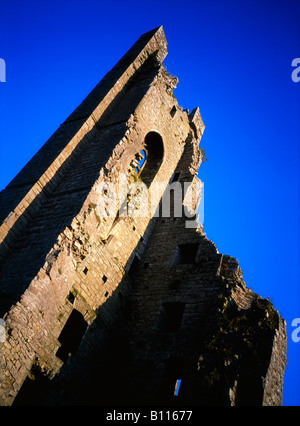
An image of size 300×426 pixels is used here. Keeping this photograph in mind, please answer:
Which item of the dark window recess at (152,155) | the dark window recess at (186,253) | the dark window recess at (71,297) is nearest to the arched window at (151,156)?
the dark window recess at (152,155)

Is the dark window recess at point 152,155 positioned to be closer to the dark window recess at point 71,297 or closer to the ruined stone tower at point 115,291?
the ruined stone tower at point 115,291

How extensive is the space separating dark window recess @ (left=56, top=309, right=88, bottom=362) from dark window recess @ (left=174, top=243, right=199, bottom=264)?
11.9 ft

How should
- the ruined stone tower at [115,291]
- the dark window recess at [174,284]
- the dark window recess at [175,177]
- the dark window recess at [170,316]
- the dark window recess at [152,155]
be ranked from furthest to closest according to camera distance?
the dark window recess at [175,177] → the dark window recess at [152,155] → the dark window recess at [174,284] → the dark window recess at [170,316] → the ruined stone tower at [115,291]

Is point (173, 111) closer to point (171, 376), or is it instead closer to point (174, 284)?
point (174, 284)

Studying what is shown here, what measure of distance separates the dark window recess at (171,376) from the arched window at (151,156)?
6.56 meters

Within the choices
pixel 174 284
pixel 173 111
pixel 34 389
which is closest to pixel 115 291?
pixel 174 284

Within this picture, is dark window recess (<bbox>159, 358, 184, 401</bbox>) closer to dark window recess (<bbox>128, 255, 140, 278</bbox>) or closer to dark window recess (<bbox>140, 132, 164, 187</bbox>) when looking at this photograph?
dark window recess (<bbox>128, 255, 140, 278</bbox>)

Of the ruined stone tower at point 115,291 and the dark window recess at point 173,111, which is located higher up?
the dark window recess at point 173,111

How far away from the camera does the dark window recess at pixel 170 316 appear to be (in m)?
8.09

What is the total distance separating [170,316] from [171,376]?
1.82 m

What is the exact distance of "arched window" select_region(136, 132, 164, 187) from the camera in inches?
460

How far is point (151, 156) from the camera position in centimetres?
1229

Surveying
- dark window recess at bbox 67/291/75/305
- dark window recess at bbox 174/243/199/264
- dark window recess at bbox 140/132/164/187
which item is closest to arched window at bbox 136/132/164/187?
dark window recess at bbox 140/132/164/187
